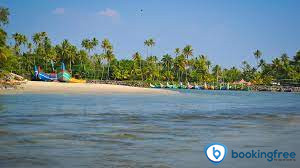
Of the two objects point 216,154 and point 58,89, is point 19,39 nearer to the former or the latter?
point 58,89

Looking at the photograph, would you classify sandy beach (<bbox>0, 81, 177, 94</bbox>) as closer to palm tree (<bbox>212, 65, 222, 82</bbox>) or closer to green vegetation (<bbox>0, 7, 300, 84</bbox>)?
green vegetation (<bbox>0, 7, 300, 84</bbox>)

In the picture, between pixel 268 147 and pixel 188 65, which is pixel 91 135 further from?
pixel 188 65

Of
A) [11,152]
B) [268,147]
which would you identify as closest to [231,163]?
[268,147]

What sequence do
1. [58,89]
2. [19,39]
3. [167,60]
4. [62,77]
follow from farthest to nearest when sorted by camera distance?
[167,60], [19,39], [62,77], [58,89]

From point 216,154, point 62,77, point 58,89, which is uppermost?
point 62,77

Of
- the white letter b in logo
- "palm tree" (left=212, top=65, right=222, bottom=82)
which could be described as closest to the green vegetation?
"palm tree" (left=212, top=65, right=222, bottom=82)

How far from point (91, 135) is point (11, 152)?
12.1 ft

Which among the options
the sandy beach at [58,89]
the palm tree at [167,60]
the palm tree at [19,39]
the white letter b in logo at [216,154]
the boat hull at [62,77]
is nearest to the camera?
the white letter b in logo at [216,154]

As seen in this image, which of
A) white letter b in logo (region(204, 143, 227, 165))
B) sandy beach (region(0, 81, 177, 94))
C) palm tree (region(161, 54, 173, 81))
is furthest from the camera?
palm tree (region(161, 54, 173, 81))

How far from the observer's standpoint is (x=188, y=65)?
155 metres

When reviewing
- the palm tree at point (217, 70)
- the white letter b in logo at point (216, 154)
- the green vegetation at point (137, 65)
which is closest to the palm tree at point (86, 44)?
the green vegetation at point (137, 65)

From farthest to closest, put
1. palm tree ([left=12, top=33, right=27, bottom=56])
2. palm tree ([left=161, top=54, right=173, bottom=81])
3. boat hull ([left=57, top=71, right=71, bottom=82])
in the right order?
palm tree ([left=161, top=54, right=173, bottom=81]) → palm tree ([left=12, top=33, right=27, bottom=56]) → boat hull ([left=57, top=71, right=71, bottom=82])

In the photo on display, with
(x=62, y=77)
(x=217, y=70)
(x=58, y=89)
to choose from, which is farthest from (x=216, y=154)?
(x=217, y=70)

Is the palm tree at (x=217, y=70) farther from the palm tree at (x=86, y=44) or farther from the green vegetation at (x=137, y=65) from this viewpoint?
the palm tree at (x=86, y=44)
